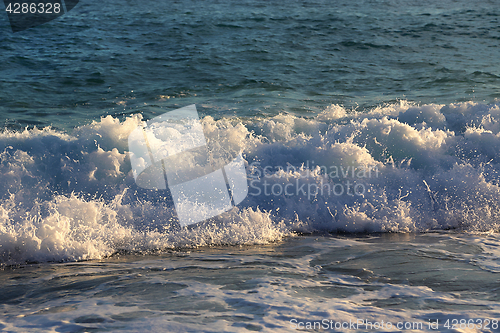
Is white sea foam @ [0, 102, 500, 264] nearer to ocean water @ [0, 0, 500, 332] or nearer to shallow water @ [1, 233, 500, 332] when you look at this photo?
ocean water @ [0, 0, 500, 332]

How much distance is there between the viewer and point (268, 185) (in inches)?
259

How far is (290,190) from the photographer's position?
6484 mm

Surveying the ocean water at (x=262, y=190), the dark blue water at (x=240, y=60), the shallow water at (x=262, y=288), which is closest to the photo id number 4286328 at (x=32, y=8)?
the dark blue water at (x=240, y=60)

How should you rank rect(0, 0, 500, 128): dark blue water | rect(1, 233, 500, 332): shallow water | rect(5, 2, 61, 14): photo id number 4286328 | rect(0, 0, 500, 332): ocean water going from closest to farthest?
rect(1, 233, 500, 332): shallow water < rect(0, 0, 500, 332): ocean water < rect(0, 0, 500, 128): dark blue water < rect(5, 2, 61, 14): photo id number 4286328

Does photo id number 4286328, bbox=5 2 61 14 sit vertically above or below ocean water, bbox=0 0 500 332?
above

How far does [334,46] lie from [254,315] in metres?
12.2

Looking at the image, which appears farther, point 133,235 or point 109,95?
point 109,95

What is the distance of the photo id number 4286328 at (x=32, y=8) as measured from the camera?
706 inches

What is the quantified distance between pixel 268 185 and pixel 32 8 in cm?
1754

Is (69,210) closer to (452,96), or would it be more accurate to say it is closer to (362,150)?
(362,150)

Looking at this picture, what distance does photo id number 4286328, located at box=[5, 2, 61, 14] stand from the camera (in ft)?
58.8

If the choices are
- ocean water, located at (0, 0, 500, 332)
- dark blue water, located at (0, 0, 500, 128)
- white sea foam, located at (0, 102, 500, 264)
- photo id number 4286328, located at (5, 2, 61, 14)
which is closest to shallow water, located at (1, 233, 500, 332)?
ocean water, located at (0, 0, 500, 332)

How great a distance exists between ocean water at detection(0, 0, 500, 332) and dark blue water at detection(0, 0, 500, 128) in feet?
0.29

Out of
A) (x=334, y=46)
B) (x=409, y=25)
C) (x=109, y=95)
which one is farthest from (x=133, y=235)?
(x=409, y=25)
